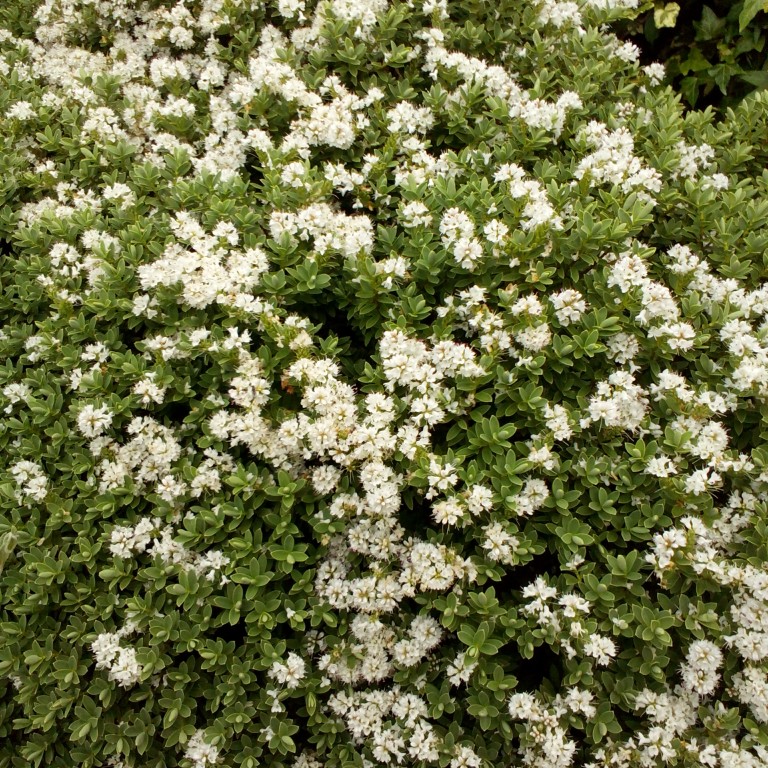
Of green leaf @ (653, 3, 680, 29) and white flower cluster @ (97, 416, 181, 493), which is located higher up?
green leaf @ (653, 3, 680, 29)

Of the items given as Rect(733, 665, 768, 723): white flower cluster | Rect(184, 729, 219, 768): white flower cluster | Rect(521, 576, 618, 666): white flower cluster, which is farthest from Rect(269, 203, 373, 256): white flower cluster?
Rect(733, 665, 768, 723): white flower cluster

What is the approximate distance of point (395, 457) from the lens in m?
2.77

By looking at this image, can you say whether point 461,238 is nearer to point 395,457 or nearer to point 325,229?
point 325,229

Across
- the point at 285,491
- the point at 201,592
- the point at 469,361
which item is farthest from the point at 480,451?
the point at 201,592

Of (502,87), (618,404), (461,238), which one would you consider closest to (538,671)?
(618,404)

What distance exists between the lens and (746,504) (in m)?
2.79

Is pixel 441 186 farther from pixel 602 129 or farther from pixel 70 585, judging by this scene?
pixel 70 585

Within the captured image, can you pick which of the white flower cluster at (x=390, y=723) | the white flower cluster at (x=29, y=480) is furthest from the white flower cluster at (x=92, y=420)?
the white flower cluster at (x=390, y=723)

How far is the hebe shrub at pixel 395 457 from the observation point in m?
2.66

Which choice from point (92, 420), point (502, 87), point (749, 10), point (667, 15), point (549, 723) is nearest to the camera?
point (549, 723)

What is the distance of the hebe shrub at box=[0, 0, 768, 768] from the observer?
8.73 ft

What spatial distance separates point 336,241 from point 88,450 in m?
1.51

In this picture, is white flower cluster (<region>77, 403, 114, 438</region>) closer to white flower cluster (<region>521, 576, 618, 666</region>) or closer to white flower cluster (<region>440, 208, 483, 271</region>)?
white flower cluster (<region>440, 208, 483, 271</region>)

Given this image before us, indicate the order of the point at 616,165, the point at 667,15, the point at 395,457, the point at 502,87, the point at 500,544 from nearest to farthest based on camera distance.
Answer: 1. the point at 500,544
2. the point at 395,457
3. the point at 616,165
4. the point at 502,87
5. the point at 667,15
